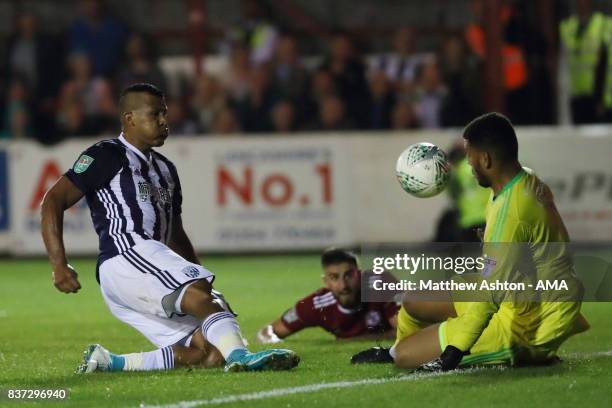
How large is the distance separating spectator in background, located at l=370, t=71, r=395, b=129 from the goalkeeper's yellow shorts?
34.0 feet

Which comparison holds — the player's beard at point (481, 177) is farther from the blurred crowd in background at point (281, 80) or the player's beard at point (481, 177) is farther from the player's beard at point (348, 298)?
the blurred crowd in background at point (281, 80)

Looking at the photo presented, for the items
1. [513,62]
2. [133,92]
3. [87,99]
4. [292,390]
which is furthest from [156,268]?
[87,99]

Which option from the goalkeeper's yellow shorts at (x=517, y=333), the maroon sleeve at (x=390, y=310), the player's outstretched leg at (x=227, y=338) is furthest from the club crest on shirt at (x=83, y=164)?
the maroon sleeve at (x=390, y=310)

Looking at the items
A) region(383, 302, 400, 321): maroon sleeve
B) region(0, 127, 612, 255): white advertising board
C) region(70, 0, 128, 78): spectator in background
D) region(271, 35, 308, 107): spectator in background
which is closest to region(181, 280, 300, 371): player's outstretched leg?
region(383, 302, 400, 321): maroon sleeve

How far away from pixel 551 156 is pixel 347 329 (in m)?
7.59

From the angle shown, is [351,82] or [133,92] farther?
[351,82]

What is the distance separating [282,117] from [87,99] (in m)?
2.96

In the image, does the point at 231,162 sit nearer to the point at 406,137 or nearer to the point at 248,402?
the point at 406,137

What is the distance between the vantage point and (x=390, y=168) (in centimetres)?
1702

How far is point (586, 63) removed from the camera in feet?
57.7

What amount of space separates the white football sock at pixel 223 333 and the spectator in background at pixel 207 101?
1092 centimetres

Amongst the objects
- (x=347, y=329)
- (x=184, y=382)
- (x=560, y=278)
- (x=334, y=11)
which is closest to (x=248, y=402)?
(x=184, y=382)

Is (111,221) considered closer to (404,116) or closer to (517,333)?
(517,333)

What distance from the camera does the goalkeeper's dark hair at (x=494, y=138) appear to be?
727 cm
